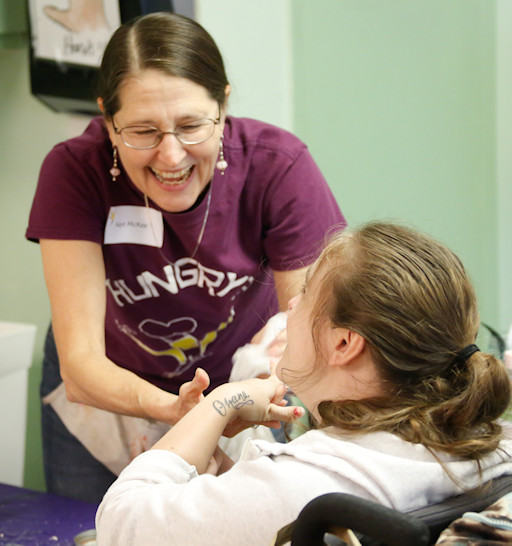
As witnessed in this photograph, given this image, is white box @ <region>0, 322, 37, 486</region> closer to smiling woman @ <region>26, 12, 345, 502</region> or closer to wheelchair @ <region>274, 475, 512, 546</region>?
smiling woman @ <region>26, 12, 345, 502</region>

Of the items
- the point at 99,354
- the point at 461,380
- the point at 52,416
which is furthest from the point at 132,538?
the point at 52,416

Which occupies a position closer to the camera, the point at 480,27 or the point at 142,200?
the point at 142,200

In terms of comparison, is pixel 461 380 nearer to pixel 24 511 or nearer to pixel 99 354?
pixel 99 354

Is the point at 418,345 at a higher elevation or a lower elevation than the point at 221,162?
lower

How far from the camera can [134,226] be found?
1415 millimetres

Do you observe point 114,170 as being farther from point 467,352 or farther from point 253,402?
point 467,352

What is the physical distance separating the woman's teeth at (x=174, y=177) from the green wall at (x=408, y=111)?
117cm

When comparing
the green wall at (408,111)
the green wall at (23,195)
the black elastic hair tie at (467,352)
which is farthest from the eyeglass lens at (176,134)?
the green wall at (408,111)

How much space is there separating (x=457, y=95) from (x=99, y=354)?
4.93 ft

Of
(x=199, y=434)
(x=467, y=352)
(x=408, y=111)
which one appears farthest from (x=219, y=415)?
(x=408, y=111)

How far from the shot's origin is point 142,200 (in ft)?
4.64

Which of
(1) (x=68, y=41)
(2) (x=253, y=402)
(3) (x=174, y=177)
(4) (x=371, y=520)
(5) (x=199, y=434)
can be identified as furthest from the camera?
(1) (x=68, y=41)

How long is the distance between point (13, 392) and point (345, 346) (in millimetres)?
1289

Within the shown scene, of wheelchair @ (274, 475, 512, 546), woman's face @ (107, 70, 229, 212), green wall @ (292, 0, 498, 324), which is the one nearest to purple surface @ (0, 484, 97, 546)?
woman's face @ (107, 70, 229, 212)
